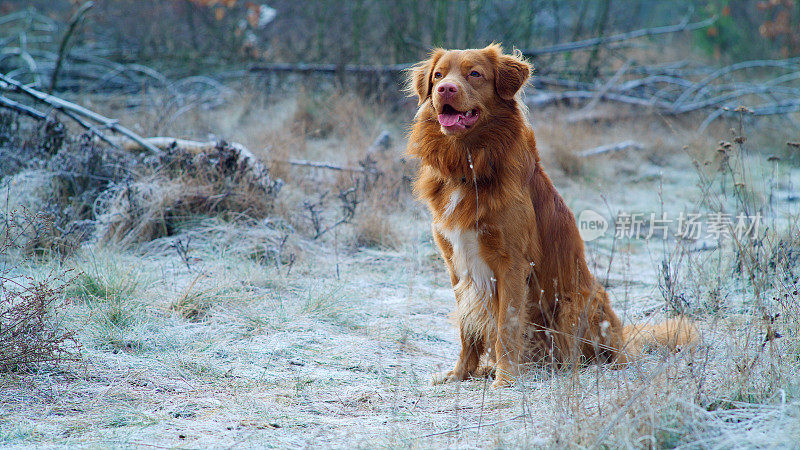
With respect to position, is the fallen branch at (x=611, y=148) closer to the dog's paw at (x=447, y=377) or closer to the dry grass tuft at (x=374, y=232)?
the dry grass tuft at (x=374, y=232)

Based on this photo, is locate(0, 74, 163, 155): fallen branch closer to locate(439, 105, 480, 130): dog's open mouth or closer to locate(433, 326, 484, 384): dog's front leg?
locate(439, 105, 480, 130): dog's open mouth

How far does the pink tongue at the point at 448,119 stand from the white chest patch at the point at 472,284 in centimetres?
51

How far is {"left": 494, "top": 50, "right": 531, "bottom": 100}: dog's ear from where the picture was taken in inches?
121

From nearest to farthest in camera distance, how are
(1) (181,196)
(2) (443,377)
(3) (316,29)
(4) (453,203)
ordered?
(4) (453,203)
(2) (443,377)
(1) (181,196)
(3) (316,29)

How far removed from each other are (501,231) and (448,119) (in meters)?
0.59

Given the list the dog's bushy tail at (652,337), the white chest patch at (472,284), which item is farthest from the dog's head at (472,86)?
the dog's bushy tail at (652,337)

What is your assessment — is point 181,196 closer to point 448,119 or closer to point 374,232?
point 374,232

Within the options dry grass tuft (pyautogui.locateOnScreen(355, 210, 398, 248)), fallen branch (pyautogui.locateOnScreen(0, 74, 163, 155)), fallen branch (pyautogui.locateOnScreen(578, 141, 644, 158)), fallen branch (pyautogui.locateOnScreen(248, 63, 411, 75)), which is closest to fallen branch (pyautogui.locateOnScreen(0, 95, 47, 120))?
fallen branch (pyautogui.locateOnScreen(0, 74, 163, 155))

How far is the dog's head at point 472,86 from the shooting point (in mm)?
2938

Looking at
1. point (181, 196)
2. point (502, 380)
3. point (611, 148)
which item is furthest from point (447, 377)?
point (611, 148)

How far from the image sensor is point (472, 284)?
3090 millimetres

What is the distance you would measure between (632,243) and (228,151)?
378cm

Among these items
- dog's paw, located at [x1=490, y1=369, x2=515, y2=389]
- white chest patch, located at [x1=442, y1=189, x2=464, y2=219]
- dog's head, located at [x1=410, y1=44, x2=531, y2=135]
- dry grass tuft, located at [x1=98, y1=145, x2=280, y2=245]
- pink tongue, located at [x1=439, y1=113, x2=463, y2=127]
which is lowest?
dog's paw, located at [x1=490, y1=369, x2=515, y2=389]

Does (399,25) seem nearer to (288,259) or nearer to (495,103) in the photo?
(288,259)
